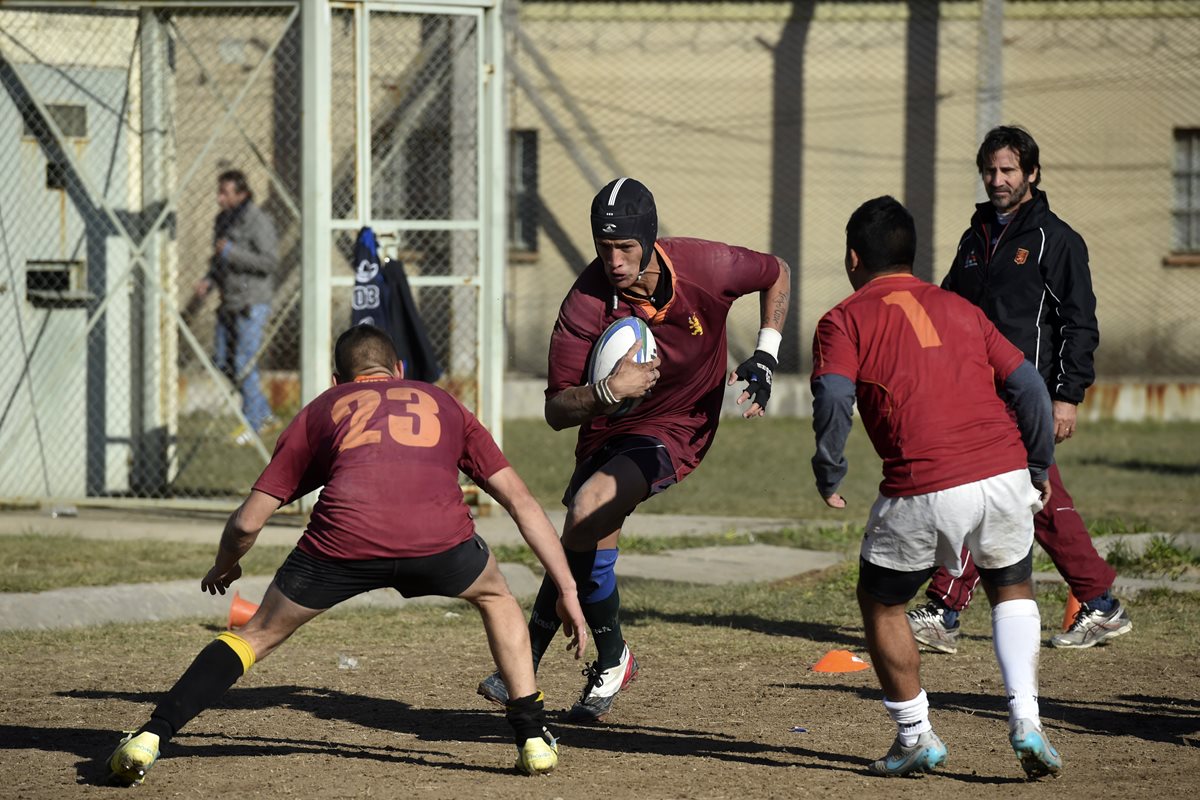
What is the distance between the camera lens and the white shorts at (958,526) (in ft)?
16.6

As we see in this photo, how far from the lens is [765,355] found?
6219 millimetres

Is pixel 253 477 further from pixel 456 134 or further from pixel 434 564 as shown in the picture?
pixel 434 564

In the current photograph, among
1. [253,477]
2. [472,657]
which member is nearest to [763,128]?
[253,477]

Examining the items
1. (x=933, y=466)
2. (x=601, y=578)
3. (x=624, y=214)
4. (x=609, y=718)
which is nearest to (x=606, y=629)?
(x=601, y=578)

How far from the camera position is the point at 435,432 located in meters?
5.18

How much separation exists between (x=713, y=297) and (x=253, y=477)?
7851mm

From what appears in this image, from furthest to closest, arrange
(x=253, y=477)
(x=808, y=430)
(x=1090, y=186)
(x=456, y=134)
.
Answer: (x=1090, y=186) < (x=808, y=430) < (x=456, y=134) < (x=253, y=477)

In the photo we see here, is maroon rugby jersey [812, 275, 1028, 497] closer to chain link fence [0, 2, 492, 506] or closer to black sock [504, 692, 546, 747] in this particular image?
black sock [504, 692, 546, 747]

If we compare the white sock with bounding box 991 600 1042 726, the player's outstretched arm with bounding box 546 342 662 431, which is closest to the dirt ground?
the white sock with bounding box 991 600 1042 726

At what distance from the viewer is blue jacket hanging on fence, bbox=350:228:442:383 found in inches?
420

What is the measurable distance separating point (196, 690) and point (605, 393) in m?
1.63

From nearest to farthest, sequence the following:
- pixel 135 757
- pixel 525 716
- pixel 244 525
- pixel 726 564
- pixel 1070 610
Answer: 1. pixel 135 757
2. pixel 244 525
3. pixel 525 716
4. pixel 1070 610
5. pixel 726 564

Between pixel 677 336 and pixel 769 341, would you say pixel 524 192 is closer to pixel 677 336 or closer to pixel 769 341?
pixel 769 341

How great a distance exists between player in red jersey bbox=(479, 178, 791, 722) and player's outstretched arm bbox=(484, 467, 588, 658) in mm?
568
